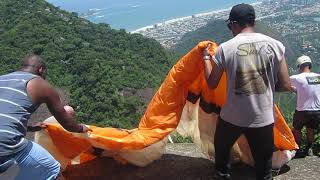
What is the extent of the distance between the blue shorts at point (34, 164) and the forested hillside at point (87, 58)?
22.2m

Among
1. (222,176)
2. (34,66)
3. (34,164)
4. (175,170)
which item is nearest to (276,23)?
(175,170)

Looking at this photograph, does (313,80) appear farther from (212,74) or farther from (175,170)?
(212,74)

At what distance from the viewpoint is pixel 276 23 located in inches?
4486

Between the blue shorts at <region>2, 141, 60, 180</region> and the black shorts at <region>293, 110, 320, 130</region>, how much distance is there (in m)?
3.18

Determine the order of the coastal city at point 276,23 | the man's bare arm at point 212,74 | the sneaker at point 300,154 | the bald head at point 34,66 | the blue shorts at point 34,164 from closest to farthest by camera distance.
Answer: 1. the blue shorts at point 34,164
2. the bald head at point 34,66
3. the man's bare arm at point 212,74
4. the sneaker at point 300,154
5. the coastal city at point 276,23

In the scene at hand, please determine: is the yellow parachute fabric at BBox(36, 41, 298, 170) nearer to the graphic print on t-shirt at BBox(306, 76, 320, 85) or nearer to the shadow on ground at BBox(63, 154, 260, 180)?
the shadow on ground at BBox(63, 154, 260, 180)

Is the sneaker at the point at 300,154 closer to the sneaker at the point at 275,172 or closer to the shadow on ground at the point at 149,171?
the sneaker at the point at 275,172

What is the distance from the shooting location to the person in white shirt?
5.65 metres

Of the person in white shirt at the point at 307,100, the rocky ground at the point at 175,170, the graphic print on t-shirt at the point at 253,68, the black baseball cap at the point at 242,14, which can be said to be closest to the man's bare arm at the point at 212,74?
the graphic print on t-shirt at the point at 253,68

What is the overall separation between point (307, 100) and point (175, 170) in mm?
1749

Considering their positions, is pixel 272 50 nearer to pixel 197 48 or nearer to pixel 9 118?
pixel 197 48

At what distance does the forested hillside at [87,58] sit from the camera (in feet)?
105

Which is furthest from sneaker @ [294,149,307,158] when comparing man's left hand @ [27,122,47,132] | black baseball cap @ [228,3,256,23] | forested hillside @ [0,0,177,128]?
forested hillside @ [0,0,177,128]

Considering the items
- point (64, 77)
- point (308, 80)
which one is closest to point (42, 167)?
point (308, 80)
